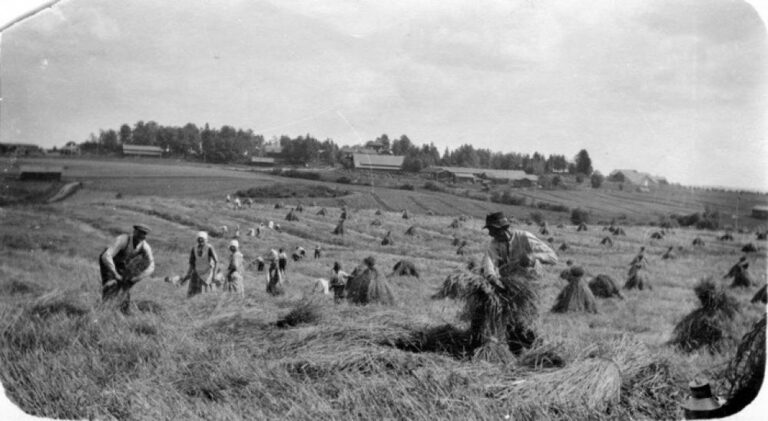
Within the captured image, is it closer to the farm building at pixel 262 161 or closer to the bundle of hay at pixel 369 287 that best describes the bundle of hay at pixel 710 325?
the bundle of hay at pixel 369 287

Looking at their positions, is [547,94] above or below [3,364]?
above

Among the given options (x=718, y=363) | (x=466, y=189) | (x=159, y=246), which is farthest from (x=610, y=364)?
(x=159, y=246)

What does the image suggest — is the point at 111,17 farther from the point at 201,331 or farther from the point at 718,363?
the point at 718,363

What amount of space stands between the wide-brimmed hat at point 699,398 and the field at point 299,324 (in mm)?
128

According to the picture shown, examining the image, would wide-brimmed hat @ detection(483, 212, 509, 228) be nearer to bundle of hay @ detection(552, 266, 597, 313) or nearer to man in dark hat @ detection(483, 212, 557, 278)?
man in dark hat @ detection(483, 212, 557, 278)

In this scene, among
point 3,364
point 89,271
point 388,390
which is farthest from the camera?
point 89,271

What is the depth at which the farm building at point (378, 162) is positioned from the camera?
22.5 feet

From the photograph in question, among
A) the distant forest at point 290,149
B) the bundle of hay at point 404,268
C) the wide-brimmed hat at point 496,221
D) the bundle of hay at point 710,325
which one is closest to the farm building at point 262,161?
the distant forest at point 290,149

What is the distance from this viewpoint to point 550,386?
5.52 meters

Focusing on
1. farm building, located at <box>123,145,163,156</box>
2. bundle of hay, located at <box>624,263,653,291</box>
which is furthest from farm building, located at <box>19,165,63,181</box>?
bundle of hay, located at <box>624,263,653,291</box>

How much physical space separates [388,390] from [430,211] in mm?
2252

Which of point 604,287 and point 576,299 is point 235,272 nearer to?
point 576,299

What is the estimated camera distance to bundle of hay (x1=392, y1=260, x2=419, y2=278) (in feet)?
22.9

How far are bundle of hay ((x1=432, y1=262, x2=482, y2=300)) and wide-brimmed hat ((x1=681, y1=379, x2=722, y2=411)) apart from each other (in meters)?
2.02
